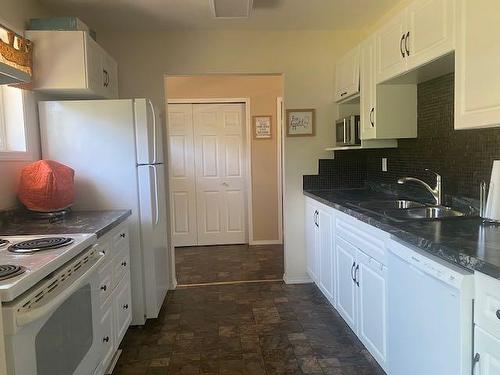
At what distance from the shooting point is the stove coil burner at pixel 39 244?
1.62m

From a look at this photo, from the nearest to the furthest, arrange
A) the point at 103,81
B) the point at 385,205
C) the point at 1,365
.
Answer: the point at 1,365, the point at 385,205, the point at 103,81

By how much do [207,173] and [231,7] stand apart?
2.86 meters

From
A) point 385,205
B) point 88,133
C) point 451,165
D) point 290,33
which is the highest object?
point 290,33

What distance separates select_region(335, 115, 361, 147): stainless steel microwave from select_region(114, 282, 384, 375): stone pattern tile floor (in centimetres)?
141

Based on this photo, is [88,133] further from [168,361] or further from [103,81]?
[168,361]

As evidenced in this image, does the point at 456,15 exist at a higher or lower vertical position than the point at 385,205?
higher

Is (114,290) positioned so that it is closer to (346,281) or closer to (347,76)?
(346,281)

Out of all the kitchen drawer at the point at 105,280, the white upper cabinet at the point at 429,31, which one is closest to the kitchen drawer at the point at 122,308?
the kitchen drawer at the point at 105,280

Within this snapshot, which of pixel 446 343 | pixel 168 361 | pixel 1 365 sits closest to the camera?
pixel 1 365

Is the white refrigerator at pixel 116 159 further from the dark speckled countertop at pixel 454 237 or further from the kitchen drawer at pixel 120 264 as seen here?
the dark speckled countertop at pixel 454 237

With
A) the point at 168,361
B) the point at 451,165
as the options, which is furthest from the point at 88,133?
the point at 451,165

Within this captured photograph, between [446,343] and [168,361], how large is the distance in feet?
5.53

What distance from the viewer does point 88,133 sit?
108 inches

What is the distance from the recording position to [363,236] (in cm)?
225
